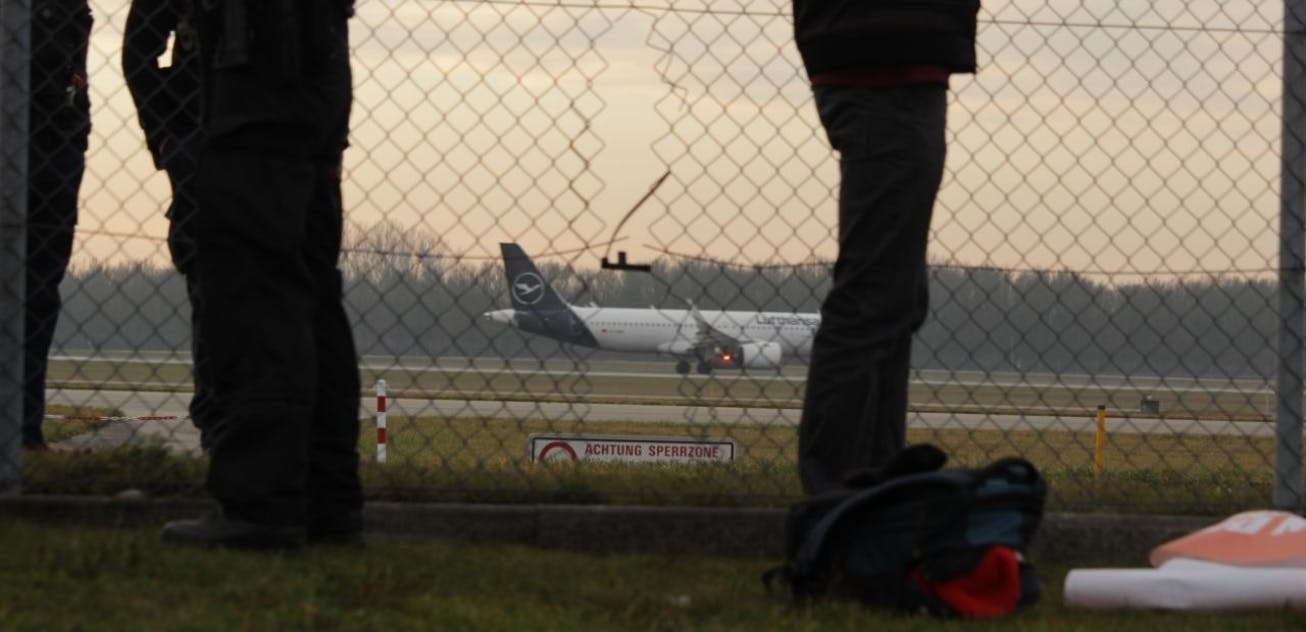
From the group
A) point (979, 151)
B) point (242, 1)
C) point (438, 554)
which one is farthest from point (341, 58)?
point (979, 151)

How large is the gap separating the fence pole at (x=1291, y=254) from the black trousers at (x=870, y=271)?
998 mm

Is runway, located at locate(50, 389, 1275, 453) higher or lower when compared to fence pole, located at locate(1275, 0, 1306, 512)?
lower

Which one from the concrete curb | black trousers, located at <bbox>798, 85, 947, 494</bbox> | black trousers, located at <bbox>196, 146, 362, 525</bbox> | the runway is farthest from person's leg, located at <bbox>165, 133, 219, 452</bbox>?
black trousers, located at <bbox>798, 85, 947, 494</bbox>

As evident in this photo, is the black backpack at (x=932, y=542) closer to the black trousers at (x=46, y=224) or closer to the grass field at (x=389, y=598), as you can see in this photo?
the grass field at (x=389, y=598)

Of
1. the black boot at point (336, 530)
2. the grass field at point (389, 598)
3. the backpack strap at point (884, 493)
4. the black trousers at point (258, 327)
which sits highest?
the black trousers at point (258, 327)

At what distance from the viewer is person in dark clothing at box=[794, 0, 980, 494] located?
3.02 metres

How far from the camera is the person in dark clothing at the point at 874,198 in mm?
3020

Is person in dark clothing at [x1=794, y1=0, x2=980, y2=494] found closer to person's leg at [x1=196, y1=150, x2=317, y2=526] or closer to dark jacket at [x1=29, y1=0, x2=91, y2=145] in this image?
person's leg at [x1=196, y1=150, x2=317, y2=526]

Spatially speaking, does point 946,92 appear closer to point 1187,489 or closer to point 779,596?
point 779,596

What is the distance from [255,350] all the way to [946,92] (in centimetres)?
134

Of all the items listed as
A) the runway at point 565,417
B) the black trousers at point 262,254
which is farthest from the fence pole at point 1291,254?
Result: the black trousers at point 262,254

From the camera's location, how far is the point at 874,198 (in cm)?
303

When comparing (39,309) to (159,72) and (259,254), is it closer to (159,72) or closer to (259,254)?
(159,72)

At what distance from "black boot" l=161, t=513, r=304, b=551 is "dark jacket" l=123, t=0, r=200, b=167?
1088mm
